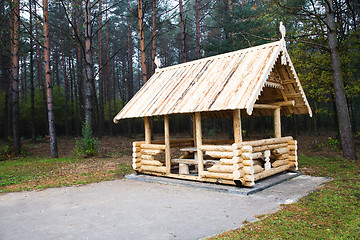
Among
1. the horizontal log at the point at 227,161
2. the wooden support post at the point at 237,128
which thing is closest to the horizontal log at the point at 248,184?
the horizontal log at the point at 227,161

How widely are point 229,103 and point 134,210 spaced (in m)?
3.33

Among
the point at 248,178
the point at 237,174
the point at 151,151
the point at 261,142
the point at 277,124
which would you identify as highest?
the point at 277,124

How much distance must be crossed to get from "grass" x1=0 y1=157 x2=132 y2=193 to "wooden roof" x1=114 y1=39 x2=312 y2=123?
2.41 metres

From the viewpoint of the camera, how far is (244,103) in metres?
6.50

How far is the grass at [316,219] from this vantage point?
4.02 metres

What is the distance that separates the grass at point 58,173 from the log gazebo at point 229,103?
5.50 feet

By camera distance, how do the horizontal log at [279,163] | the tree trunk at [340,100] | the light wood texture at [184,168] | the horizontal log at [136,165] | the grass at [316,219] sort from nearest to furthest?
the grass at [316,219], the horizontal log at [279,163], the light wood texture at [184,168], the horizontal log at [136,165], the tree trunk at [340,100]

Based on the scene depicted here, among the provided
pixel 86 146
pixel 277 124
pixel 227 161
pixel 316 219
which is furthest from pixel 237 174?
pixel 86 146

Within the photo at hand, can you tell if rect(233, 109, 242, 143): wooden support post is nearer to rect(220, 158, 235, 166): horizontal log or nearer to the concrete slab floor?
rect(220, 158, 235, 166): horizontal log

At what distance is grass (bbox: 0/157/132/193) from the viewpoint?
340 inches

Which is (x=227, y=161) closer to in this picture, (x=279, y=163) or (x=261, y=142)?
(x=261, y=142)

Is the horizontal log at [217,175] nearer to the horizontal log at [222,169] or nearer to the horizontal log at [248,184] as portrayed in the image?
the horizontal log at [222,169]

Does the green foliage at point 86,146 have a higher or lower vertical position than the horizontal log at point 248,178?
higher

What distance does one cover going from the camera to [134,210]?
5711mm
